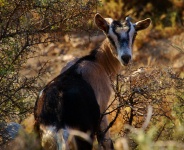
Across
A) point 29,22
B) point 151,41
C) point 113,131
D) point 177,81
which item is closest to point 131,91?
point 177,81

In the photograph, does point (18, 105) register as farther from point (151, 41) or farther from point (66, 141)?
point (151, 41)

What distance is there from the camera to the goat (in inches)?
255

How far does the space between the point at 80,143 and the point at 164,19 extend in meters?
11.3

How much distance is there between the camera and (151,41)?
→ 657 inches

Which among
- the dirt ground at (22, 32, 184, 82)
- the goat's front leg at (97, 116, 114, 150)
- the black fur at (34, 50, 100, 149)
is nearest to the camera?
the black fur at (34, 50, 100, 149)

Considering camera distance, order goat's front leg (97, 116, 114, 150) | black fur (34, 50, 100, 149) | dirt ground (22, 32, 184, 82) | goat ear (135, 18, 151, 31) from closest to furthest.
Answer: black fur (34, 50, 100, 149) < goat's front leg (97, 116, 114, 150) < goat ear (135, 18, 151, 31) < dirt ground (22, 32, 184, 82)

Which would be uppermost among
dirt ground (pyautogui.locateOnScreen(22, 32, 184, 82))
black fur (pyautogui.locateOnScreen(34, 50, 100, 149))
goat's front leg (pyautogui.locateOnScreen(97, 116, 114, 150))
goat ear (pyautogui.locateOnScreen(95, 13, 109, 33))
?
goat ear (pyautogui.locateOnScreen(95, 13, 109, 33))

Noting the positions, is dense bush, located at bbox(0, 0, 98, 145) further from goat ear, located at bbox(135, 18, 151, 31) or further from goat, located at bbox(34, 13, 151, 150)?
goat ear, located at bbox(135, 18, 151, 31)

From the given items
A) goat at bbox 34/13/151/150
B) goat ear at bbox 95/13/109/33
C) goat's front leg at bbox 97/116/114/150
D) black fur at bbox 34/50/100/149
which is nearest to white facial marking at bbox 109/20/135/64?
goat at bbox 34/13/151/150

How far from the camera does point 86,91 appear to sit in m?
7.05

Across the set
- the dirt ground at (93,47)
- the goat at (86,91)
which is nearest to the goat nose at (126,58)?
the goat at (86,91)

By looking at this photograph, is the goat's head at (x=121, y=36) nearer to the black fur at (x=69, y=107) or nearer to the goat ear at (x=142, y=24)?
the goat ear at (x=142, y=24)

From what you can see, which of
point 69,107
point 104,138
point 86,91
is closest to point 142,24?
point 104,138

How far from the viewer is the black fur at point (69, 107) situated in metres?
6.47
